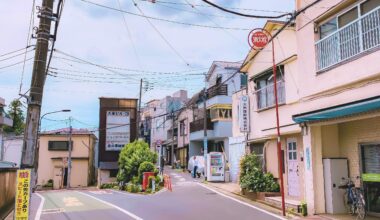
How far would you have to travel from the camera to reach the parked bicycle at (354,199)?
1282 centimetres

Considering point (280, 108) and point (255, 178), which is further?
point (280, 108)

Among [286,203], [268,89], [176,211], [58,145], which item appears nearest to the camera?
[286,203]

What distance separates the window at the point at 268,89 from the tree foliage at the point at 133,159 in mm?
15604

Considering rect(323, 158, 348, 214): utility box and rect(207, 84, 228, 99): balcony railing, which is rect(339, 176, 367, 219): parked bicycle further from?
rect(207, 84, 228, 99): balcony railing

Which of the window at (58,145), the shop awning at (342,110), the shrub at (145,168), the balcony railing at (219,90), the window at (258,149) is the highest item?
the balcony railing at (219,90)

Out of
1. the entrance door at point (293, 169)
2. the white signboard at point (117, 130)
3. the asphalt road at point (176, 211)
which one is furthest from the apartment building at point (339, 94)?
the white signboard at point (117, 130)

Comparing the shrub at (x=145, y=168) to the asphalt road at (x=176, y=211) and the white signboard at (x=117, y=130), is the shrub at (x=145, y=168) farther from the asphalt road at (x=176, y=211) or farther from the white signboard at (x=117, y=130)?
the white signboard at (x=117, y=130)

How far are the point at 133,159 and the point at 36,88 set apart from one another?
25232 mm

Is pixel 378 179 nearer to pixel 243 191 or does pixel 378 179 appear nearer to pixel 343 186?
pixel 343 186

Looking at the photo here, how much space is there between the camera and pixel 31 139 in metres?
10.1

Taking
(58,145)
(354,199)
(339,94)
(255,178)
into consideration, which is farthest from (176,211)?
(58,145)

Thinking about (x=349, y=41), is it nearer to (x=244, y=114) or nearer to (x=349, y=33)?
(x=349, y=33)

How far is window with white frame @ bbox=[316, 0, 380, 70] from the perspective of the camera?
11.7 m

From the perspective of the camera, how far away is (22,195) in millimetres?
10211
